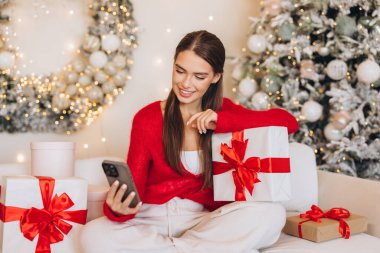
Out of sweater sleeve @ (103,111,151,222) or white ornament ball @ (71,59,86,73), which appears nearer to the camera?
sweater sleeve @ (103,111,151,222)

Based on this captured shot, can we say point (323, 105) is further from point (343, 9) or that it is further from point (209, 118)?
point (209, 118)

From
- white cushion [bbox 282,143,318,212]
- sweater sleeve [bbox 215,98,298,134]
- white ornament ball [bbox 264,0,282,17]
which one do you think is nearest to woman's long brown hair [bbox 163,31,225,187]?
sweater sleeve [bbox 215,98,298,134]

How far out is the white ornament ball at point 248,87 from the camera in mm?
3061

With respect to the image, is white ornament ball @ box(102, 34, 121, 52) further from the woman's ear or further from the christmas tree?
the woman's ear

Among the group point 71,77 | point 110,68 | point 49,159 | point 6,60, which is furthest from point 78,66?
point 49,159

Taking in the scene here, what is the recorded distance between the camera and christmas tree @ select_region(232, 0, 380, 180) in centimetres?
270

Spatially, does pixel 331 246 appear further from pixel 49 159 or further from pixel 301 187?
pixel 49 159

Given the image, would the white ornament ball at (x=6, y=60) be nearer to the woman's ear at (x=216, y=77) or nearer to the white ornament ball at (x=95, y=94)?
the white ornament ball at (x=95, y=94)

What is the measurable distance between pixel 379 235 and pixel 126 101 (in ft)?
5.73

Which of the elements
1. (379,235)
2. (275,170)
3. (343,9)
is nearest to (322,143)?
(343,9)

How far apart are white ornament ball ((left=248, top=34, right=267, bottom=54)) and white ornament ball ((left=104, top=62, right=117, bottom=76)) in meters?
0.84

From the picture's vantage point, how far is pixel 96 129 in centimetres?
305

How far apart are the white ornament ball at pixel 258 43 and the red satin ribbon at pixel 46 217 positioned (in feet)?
5.32

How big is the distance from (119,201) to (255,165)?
1.63 feet
